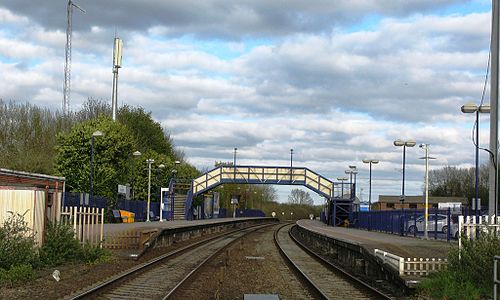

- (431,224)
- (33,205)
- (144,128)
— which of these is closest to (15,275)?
(33,205)

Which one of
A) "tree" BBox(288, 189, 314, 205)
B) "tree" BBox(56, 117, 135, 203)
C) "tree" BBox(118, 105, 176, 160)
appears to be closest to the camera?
"tree" BBox(56, 117, 135, 203)

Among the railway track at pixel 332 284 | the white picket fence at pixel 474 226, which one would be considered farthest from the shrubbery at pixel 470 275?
the railway track at pixel 332 284

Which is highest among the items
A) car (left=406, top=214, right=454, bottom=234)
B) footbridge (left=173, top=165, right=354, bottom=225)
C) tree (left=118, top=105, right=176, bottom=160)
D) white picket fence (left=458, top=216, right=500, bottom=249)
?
tree (left=118, top=105, right=176, bottom=160)

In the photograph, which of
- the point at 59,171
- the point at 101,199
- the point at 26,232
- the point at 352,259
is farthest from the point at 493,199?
the point at 59,171

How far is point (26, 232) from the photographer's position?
55.3 ft

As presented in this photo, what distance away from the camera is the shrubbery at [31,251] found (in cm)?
1497

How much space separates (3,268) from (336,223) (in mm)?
43041

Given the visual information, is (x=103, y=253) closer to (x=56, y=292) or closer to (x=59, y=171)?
(x=56, y=292)

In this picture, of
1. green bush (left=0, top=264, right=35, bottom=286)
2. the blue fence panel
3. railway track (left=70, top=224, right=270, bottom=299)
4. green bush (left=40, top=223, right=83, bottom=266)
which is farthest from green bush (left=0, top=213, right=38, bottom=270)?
the blue fence panel

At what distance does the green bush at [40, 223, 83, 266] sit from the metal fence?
50.5 ft

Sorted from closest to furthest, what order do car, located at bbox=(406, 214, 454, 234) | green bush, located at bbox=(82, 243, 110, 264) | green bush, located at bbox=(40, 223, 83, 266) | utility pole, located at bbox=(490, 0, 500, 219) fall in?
utility pole, located at bbox=(490, 0, 500, 219) → green bush, located at bbox=(40, 223, 83, 266) → green bush, located at bbox=(82, 243, 110, 264) → car, located at bbox=(406, 214, 454, 234)

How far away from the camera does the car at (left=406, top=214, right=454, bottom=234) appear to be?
3037 centimetres

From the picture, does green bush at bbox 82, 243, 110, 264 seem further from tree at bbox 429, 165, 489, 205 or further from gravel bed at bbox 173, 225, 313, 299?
tree at bbox 429, 165, 489, 205

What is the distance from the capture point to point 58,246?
732 inches
